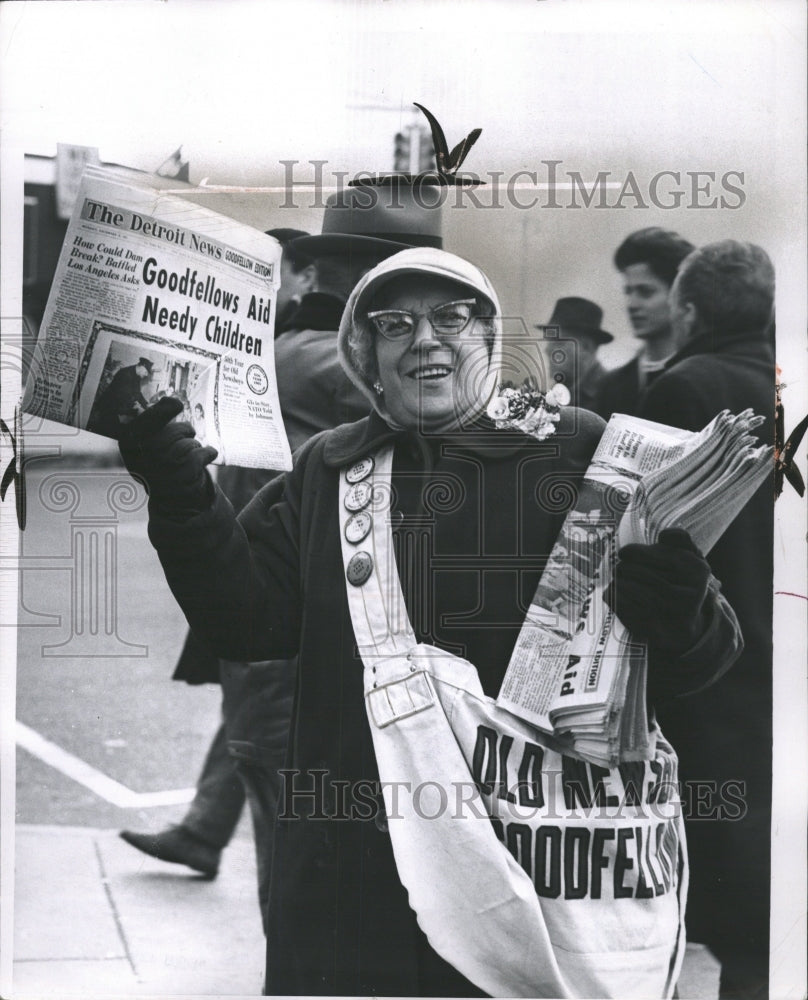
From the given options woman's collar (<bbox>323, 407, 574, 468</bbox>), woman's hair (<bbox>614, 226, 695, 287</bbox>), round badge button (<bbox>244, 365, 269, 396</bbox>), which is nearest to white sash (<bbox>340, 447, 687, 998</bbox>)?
woman's collar (<bbox>323, 407, 574, 468</bbox>)

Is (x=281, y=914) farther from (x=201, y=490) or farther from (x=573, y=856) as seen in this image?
(x=201, y=490)

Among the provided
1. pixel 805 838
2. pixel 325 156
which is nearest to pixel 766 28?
pixel 325 156

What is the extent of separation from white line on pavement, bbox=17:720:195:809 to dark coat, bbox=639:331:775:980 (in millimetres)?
1091

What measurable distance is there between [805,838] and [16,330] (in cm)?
206

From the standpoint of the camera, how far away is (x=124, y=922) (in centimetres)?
299

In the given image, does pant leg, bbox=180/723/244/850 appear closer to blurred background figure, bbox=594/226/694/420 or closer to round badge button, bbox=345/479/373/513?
round badge button, bbox=345/479/373/513

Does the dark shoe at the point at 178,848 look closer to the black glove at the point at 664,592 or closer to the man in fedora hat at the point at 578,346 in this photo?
the black glove at the point at 664,592

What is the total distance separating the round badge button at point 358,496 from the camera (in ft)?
9.80

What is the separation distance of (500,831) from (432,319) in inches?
44.0

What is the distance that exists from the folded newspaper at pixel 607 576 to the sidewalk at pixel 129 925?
0.59 metres

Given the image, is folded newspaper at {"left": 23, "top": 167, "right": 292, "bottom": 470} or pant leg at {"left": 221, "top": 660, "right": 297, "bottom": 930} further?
pant leg at {"left": 221, "top": 660, "right": 297, "bottom": 930}

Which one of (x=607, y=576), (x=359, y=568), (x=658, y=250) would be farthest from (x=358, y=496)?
(x=658, y=250)

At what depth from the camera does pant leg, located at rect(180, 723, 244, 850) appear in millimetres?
2951

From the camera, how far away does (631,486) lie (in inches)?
115
